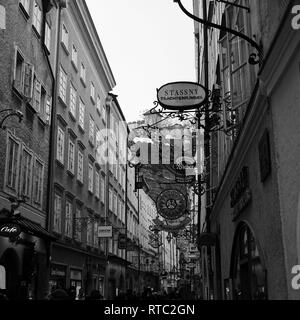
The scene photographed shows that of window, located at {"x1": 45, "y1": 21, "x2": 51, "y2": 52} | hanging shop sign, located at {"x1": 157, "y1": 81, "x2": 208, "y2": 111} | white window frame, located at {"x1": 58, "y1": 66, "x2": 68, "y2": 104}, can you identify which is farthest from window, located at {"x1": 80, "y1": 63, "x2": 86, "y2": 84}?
hanging shop sign, located at {"x1": 157, "y1": 81, "x2": 208, "y2": 111}

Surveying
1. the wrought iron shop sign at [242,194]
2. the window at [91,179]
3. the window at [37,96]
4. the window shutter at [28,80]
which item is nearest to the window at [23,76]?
the window shutter at [28,80]

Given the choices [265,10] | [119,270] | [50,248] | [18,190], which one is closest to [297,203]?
[265,10]

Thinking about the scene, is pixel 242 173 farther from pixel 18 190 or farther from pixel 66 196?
pixel 66 196

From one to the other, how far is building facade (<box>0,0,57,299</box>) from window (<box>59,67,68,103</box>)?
170cm

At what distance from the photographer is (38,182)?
815 inches

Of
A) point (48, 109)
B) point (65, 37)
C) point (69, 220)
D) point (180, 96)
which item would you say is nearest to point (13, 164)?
point (48, 109)

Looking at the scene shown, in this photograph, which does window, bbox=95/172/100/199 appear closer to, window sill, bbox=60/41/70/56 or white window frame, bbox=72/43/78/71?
white window frame, bbox=72/43/78/71

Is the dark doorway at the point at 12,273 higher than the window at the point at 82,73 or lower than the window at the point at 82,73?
lower

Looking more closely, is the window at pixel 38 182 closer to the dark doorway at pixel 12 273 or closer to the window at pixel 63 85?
the dark doorway at pixel 12 273

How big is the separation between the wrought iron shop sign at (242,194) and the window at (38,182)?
12.2 meters

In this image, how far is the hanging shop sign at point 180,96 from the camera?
9453 mm

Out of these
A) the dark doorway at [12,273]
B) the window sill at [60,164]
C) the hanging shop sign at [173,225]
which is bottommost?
the dark doorway at [12,273]

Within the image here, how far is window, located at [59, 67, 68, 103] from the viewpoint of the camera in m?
24.8

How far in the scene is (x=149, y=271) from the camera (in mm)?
64125
